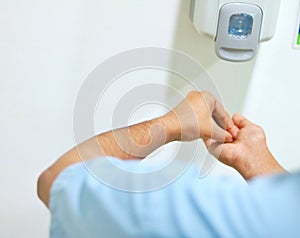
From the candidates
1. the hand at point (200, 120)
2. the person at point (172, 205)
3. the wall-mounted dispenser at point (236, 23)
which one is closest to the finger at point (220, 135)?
the hand at point (200, 120)

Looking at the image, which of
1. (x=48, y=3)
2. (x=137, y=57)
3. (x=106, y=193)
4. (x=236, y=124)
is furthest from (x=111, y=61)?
(x=106, y=193)

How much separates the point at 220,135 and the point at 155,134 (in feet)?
0.55

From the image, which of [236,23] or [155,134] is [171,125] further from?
[236,23]

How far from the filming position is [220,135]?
87 centimetres

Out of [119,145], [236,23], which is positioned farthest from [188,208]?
[236,23]

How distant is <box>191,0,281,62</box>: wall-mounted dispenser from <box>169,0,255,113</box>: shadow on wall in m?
0.06

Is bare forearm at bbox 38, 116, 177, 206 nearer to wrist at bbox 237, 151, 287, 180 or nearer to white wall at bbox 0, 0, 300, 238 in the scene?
wrist at bbox 237, 151, 287, 180

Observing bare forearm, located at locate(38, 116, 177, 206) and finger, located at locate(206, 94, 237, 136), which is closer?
bare forearm, located at locate(38, 116, 177, 206)

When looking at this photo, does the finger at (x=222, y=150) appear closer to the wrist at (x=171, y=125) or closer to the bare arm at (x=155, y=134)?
the bare arm at (x=155, y=134)

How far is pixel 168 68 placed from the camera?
996mm

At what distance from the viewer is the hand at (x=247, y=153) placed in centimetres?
84

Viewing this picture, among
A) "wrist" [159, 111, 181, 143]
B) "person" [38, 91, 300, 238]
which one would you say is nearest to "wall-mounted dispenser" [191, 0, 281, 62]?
"wrist" [159, 111, 181, 143]

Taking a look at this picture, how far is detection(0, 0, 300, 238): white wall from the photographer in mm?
936

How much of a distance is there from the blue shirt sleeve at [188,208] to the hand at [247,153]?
0.36m
